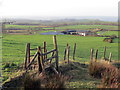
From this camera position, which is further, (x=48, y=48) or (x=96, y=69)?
(x=48, y=48)

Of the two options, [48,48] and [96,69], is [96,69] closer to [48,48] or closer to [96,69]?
[96,69]

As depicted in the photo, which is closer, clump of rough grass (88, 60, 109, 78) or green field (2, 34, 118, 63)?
clump of rough grass (88, 60, 109, 78)

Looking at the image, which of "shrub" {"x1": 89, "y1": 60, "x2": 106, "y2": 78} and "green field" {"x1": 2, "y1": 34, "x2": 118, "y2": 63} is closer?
"shrub" {"x1": 89, "y1": 60, "x2": 106, "y2": 78}

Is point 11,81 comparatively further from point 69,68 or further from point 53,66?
point 69,68

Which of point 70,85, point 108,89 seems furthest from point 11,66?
point 108,89

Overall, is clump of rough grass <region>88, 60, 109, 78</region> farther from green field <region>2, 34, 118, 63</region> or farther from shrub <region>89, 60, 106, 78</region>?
green field <region>2, 34, 118, 63</region>

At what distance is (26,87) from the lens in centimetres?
649

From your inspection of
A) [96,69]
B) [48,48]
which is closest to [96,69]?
[96,69]

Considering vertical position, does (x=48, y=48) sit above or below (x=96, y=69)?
below

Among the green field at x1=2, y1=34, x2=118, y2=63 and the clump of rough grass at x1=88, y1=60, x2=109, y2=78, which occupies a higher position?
the clump of rough grass at x1=88, y1=60, x2=109, y2=78

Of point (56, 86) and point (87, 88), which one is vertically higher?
point (56, 86)

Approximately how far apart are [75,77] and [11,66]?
14.7 feet

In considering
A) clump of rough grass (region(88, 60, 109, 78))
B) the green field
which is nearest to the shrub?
clump of rough grass (region(88, 60, 109, 78))

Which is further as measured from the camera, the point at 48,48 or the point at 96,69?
the point at 48,48
